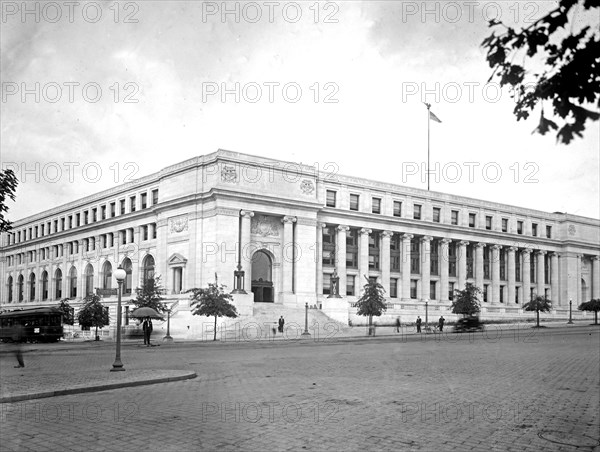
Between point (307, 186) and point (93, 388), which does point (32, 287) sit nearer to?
point (307, 186)

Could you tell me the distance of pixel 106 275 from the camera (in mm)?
85562

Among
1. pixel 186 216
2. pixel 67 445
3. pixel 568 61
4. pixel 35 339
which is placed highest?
pixel 186 216

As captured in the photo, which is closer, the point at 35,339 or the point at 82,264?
the point at 35,339

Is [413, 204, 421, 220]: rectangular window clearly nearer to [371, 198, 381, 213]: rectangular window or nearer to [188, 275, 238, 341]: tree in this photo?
[371, 198, 381, 213]: rectangular window

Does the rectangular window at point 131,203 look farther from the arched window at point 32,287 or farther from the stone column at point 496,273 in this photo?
the stone column at point 496,273

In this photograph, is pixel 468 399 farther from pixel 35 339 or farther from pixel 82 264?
pixel 82 264

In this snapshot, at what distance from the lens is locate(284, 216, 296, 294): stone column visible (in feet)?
224

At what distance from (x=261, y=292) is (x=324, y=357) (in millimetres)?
42019

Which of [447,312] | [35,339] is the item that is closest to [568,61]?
[35,339]

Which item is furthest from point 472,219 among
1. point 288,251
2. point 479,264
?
point 288,251

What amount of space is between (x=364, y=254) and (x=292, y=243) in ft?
43.1

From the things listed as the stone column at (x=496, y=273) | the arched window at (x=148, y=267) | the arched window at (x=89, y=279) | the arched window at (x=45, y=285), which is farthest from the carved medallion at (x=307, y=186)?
the arched window at (x=45, y=285)

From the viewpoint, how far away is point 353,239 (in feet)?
259

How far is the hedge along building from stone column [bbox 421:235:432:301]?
5.3 inches
